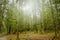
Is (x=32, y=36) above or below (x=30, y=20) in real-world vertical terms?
below

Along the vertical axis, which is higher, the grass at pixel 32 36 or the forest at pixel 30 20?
the forest at pixel 30 20

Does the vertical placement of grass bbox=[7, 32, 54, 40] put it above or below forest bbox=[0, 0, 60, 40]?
below

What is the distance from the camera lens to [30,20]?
165 inches

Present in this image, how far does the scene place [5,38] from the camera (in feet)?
13.9

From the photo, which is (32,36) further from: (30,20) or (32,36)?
(30,20)

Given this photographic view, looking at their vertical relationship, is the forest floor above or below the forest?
below

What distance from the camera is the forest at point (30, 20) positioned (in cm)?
404

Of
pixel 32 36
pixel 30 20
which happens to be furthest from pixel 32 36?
pixel 30 20

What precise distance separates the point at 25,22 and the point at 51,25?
847mm

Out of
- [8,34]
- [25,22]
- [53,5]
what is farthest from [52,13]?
[8,34]

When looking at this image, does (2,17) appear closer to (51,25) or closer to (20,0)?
(20,0)

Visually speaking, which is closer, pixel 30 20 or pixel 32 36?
pixel 32 36

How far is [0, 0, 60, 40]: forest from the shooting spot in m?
4.04

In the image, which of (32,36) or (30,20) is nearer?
(32,36)
